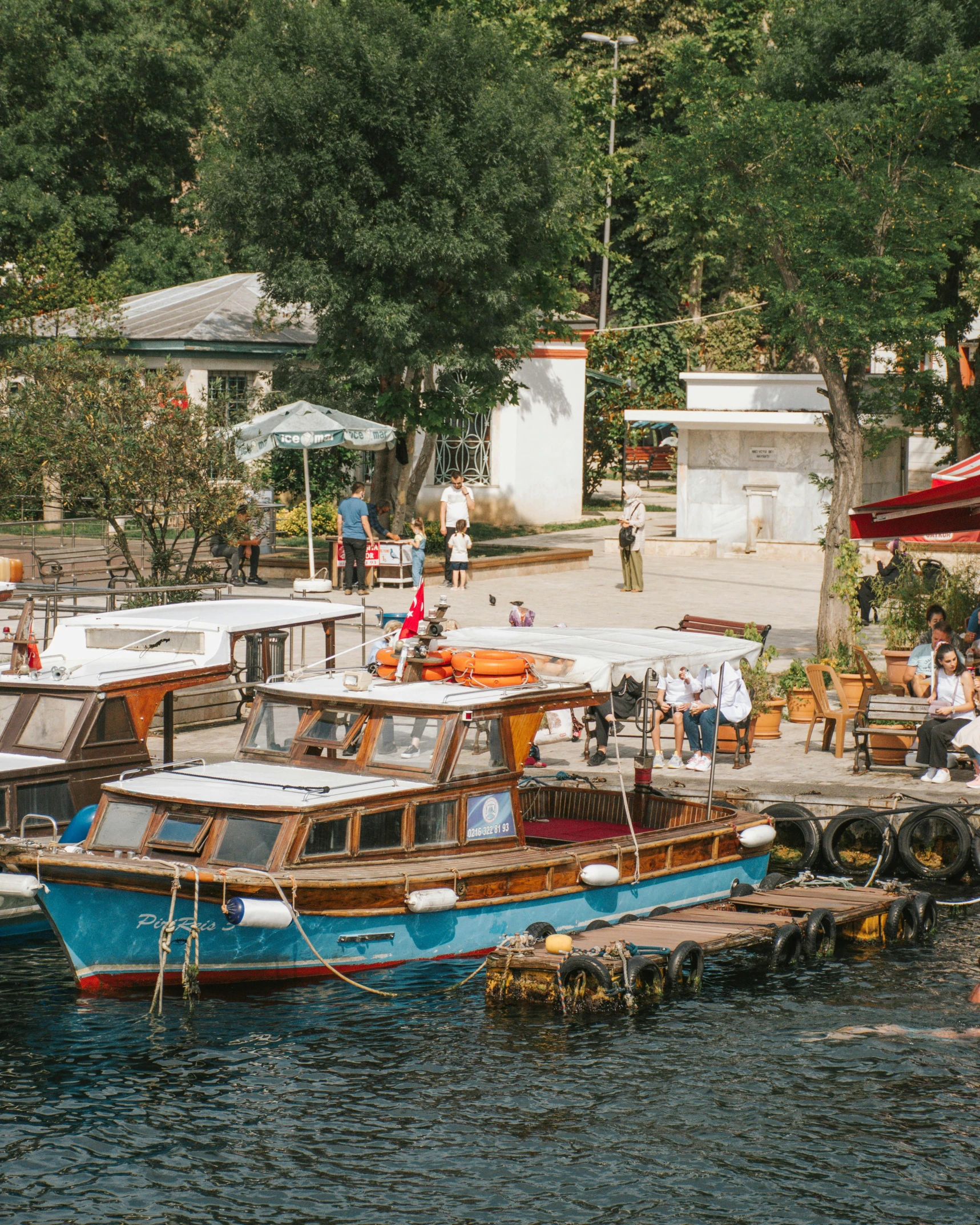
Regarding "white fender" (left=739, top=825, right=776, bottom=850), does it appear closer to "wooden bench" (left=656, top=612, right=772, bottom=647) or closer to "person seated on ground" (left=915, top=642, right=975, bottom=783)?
"person seated on ground" (left=915, top=642, right=975, bottom=783)

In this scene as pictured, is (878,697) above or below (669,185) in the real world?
below

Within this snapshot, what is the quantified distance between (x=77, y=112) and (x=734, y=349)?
22141 mm

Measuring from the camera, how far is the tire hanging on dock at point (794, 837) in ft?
55.0

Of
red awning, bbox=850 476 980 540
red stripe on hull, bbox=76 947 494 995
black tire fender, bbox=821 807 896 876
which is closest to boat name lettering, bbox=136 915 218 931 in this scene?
red stripe on hull, bbox=76 947 494 995

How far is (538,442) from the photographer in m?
42.9

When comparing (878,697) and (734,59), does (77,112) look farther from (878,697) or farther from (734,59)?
(878,697)

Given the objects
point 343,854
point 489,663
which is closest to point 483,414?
point 489,663

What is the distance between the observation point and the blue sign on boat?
14.0m

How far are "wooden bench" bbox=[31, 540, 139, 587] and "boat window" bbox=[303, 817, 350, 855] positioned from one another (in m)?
13.2

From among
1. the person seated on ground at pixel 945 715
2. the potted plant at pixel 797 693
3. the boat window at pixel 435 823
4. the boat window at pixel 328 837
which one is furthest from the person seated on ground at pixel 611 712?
the boat window at pixel 328 837

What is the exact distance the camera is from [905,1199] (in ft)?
31.3

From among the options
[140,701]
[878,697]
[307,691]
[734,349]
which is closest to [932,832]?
[878,697]

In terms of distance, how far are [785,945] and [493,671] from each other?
3.52 metres

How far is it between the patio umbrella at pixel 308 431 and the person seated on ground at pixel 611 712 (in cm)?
1002
